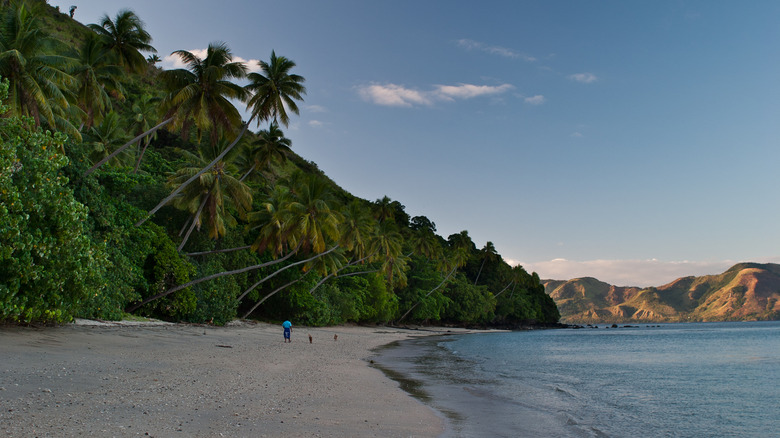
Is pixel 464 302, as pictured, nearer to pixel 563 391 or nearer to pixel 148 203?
pixel 148 203

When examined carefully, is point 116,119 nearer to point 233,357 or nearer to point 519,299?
point 233,357

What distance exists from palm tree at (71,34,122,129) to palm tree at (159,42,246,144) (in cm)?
348

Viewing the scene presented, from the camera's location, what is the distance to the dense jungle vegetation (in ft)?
41.3

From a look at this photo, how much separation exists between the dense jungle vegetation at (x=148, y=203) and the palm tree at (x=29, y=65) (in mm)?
46

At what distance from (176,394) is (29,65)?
14.3 meters

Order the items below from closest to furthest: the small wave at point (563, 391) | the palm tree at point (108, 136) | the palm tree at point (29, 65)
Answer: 1. the small wave at point (563, 391)
2. the palm tree at point (29, 65)
3. the palm tree at point (108, 136)

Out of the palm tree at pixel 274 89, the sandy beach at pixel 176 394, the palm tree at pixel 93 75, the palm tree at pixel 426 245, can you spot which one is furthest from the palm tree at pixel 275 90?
the palm tree at pixel 426 245

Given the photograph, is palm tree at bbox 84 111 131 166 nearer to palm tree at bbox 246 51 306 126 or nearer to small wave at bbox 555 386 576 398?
palm tree at bbox 246 51 306 126

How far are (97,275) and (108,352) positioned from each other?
2.98 m

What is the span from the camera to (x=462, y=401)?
11.2m

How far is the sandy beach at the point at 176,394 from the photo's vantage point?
5.81 meters

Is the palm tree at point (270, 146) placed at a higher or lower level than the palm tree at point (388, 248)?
higher

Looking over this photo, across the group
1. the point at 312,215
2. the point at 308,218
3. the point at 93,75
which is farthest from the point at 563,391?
the point at 93,75

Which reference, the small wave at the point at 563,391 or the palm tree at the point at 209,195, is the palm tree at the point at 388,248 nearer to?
the palm tree at the point at 209,195
